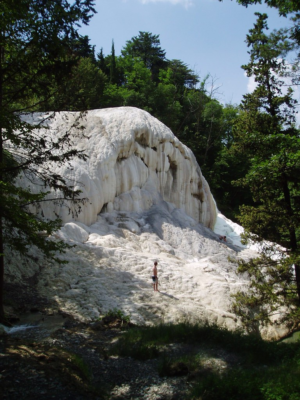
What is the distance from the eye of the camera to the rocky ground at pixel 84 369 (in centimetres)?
540

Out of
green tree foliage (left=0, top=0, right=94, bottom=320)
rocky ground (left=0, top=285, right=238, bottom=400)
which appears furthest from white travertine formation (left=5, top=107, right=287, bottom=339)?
rocky ground (left=0, top=285, right=238, bottom=400)

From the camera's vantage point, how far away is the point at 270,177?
37.5 ft

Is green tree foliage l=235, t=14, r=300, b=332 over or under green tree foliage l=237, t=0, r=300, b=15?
under

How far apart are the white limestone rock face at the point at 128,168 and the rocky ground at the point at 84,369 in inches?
331

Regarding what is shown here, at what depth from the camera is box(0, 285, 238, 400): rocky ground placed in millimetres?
5402

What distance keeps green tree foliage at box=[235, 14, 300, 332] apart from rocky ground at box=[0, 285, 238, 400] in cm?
448

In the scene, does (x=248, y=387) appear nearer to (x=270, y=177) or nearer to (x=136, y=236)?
(x=270, y=177)

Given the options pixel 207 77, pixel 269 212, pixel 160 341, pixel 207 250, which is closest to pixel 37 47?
pixel 160 341

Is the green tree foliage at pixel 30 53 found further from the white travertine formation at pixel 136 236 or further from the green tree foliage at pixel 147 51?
the green tree foliage at pixel 147 51

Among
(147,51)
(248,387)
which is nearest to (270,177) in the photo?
(248,387)

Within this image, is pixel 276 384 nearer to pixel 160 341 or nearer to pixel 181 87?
pixel 160 341

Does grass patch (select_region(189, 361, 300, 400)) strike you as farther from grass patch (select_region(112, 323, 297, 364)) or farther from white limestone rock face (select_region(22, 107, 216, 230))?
white limestone rock face (select_region(22, 107, 216, 230))

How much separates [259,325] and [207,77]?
33885mm

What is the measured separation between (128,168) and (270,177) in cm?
1014
